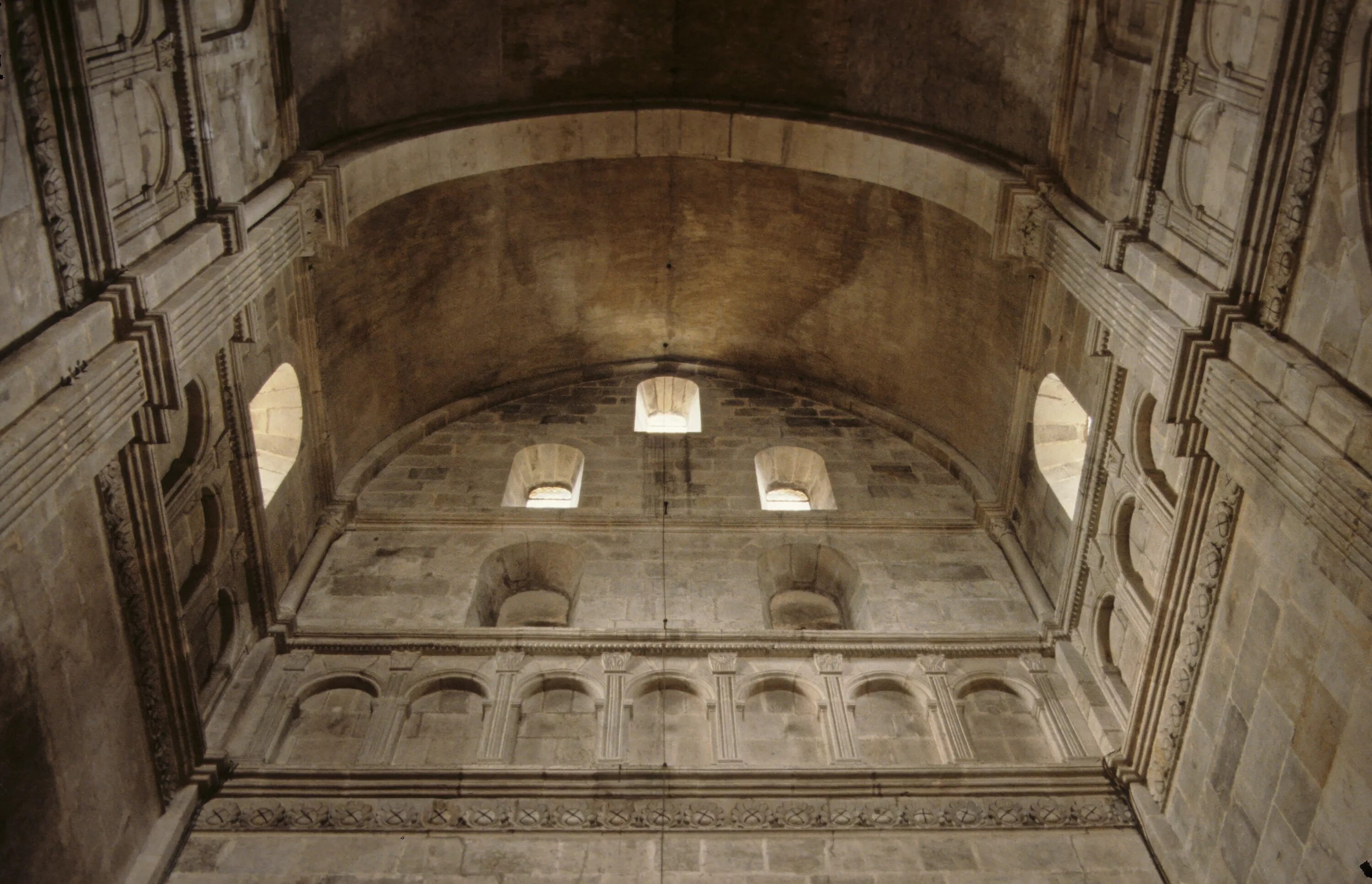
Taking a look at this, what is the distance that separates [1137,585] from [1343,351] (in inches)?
130

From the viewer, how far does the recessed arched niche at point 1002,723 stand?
9406 millimetres

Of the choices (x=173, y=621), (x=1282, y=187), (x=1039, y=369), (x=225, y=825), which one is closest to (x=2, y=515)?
(x=173, y=621)

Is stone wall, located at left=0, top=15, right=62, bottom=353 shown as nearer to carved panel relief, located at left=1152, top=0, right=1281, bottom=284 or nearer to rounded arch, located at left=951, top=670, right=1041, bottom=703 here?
carved panel relief, located at left=1152, top=0, right=1281, bottom=284

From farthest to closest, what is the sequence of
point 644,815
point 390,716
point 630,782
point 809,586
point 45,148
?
point 809,586, point 390,716, point 630,782, point 644,815, point 45,148

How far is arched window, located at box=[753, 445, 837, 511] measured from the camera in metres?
13.1

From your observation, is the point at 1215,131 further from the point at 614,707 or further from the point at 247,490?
the point at 247,490

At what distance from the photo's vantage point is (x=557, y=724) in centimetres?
938

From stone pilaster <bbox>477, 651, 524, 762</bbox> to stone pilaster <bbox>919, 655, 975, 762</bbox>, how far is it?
343 centimetres

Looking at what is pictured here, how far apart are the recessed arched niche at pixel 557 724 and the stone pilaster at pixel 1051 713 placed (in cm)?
369

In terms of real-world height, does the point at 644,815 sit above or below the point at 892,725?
above

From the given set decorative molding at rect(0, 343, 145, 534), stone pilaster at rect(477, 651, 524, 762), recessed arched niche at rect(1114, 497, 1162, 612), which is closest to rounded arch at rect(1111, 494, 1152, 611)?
recessed arched niche at rect(1114, 497, 1162, 612)

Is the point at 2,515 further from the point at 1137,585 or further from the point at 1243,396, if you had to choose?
the point at 1137,585

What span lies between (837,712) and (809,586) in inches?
102

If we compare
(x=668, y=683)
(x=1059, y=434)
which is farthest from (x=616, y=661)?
(x=1059, y=434)
